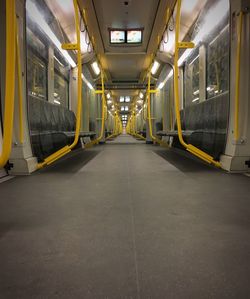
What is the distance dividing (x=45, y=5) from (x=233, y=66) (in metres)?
3.65

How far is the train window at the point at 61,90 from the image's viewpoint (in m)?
6.10

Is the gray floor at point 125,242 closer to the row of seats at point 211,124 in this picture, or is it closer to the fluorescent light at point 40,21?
the row of seats at point 211,124

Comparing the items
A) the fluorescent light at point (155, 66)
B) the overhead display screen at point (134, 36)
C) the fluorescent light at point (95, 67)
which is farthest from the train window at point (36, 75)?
the fluorescent light at point (155, 66)

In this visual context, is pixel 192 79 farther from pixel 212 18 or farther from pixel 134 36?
pixel 134 36

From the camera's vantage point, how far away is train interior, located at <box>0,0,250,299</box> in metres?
1.01

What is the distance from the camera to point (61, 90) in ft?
21.7

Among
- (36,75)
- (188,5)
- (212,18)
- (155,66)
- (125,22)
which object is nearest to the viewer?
(36,75)

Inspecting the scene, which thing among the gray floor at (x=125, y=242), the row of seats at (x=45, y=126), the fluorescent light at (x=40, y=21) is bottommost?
the gray floor at (x=125, y=242)

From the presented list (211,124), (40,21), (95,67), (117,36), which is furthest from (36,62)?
(95,67)

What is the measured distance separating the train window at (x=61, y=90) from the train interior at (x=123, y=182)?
30 mm

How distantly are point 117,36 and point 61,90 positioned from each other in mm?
2058

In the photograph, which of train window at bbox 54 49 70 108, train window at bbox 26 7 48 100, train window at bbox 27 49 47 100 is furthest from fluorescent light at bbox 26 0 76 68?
train window at bbox 27 49 47 100

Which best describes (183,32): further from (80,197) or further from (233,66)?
(80,197)

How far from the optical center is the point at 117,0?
16.8 ft
